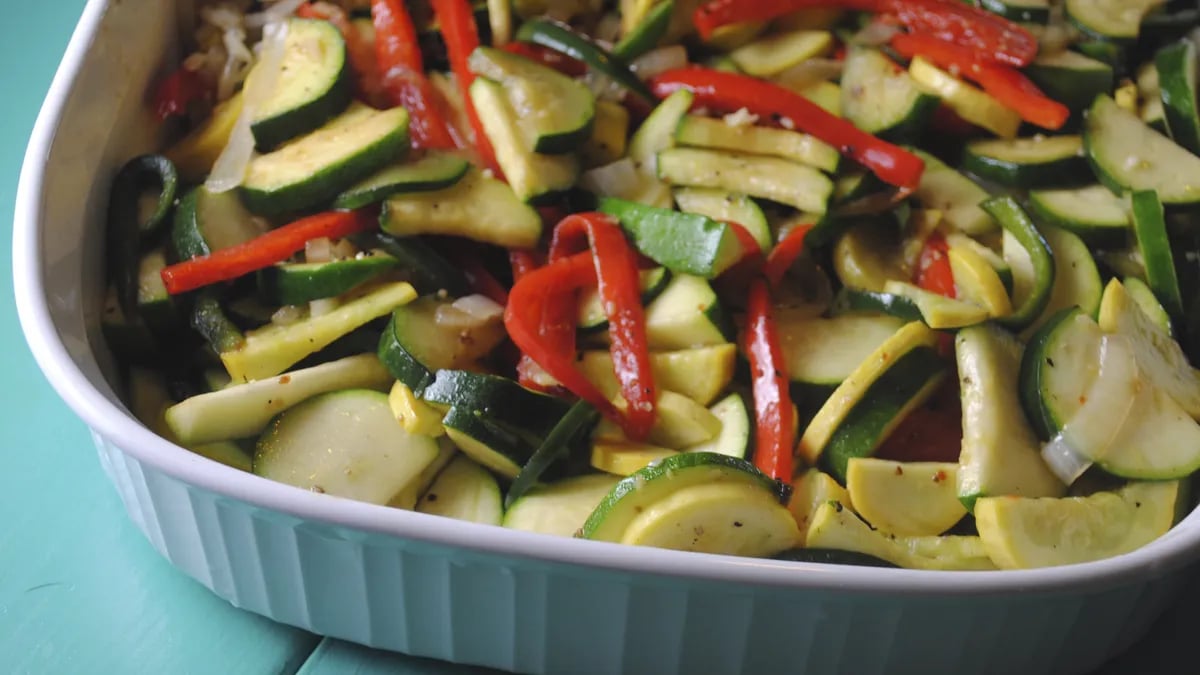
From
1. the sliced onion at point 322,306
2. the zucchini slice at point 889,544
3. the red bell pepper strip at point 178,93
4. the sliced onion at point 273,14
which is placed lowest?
the zucchini slice at point 889,544

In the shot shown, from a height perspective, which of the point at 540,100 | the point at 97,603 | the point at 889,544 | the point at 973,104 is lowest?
the point at 97,603

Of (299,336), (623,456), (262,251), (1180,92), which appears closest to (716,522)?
(623,456)

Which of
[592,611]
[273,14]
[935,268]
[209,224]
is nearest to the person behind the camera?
[592,611]

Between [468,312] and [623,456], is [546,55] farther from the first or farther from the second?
[623,456]

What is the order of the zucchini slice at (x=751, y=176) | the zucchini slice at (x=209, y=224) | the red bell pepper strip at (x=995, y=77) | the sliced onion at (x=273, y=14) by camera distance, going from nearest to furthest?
the zucchini slice at (x=209, y=224)
the zucchini slice at (x=751, y=176)
the red bell pepper strip at (x=995, y=77)
the sliced onion at (x=273, y=14)

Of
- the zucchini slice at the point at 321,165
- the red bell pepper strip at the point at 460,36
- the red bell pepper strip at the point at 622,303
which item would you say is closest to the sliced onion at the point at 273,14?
the red bell pepper strip at the point at 460,36

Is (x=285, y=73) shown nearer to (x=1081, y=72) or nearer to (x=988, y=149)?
(x=988, y=149)

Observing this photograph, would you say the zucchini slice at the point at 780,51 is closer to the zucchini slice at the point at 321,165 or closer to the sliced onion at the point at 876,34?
the sliced onion at the point at 876,34
